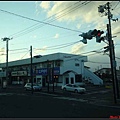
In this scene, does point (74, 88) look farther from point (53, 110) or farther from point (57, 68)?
point (53, 110)

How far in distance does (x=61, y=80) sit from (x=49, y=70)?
45.8 feet

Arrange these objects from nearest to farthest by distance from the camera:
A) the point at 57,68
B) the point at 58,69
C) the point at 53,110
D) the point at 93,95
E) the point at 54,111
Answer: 1. the point at 54,111
2. the point at 53,110
3. the point at 93,95
4. the point at 58,69
5. the point at 57,68

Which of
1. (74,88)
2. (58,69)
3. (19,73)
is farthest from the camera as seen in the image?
(19,73)

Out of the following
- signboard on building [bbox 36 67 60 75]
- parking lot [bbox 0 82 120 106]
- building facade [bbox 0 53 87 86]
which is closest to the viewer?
parking lot [bbox 0 82 120 106]

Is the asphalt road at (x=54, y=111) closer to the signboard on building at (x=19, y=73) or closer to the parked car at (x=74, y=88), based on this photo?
the parked car at (x=74, y=88)

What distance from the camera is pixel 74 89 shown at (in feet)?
127

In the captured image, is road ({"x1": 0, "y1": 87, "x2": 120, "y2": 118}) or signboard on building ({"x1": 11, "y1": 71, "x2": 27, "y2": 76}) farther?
signboard on building ({"x1": 11, "y1": 71, "x2": 27, "y2": 76})

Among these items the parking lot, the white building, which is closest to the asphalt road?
the parking lot

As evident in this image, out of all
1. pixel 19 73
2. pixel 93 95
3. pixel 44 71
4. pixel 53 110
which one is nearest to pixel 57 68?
pixel 44 71

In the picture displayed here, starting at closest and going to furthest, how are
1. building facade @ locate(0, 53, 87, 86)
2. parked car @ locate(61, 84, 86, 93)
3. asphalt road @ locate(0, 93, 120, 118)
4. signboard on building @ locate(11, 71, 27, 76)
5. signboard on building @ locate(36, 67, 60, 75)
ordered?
asphalt road @ locate(0, 93, 120, 118) → parked car @ locate(61, 84, 86, 93) → signboard on building @ locate(36, 67, 60, 75) → building facade @ locate(0, 53, 87, 86) → signboard on building @ locate(11, 71, 27, 76)

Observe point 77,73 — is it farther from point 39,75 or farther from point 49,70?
point 49,70

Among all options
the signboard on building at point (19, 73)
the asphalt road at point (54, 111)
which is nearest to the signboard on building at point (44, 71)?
the signboard on building at point (19, 73)

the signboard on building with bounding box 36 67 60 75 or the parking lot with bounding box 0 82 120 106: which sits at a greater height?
the signboard on building with bounding box 36 67 60 75

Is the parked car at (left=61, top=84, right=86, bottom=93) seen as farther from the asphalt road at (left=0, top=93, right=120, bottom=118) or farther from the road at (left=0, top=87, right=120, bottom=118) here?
the asphalt road at (left=0, top=93, right=120, bottom=118)
